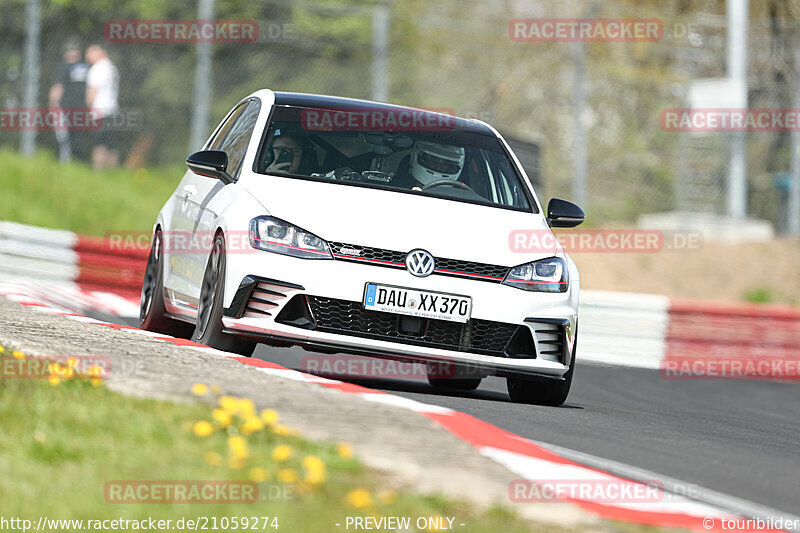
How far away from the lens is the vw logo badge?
22.4 ft

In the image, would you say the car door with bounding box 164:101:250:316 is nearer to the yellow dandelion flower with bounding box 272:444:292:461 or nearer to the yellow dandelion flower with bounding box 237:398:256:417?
the yellow dandelion flower with bounding box 237:398:256:417

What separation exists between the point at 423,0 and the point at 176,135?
15196mm

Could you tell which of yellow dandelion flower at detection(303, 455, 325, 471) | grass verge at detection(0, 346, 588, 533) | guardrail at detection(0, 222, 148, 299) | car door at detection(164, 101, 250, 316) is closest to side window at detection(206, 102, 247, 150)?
car door at detection(164, 101, 250, 316)

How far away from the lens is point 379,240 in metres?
6.85

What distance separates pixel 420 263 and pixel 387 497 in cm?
302

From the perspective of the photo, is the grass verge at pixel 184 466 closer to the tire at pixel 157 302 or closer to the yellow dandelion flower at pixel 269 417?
the yellow dandelion flower at pixel 269 417

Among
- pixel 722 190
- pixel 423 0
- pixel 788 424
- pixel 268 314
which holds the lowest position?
pixel 788 424

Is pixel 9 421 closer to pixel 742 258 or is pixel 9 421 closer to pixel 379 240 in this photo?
pixel 379 240

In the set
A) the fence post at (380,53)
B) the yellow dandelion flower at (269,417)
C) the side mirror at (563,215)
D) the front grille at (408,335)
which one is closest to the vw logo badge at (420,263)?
the front grille at (408,335)

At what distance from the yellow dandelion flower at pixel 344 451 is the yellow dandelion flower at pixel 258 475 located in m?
0.31

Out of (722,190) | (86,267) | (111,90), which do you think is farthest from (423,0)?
(86,267)

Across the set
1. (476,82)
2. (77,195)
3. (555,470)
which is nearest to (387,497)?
(555,470)

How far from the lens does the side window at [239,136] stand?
796 centimetres

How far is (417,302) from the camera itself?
6.86m
